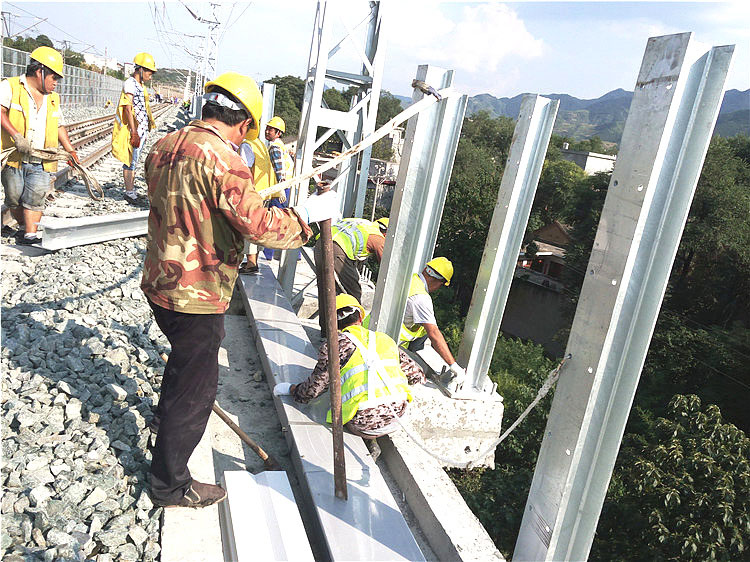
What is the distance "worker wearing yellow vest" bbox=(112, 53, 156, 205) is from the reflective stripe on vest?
5.56m

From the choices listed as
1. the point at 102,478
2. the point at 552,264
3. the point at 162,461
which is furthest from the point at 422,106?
the point at 552,264

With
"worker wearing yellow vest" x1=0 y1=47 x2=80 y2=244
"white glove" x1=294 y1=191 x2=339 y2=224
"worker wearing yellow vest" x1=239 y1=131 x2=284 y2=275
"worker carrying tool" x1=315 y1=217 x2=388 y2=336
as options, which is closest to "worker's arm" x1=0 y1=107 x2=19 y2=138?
"worker wearing yellow vest" x1=0 y1=47 x2=80 y2=244

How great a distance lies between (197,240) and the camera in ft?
8.40

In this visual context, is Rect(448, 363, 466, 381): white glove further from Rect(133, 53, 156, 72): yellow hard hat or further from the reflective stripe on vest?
Rect(133, 53, 156, 72): yellow hard hat

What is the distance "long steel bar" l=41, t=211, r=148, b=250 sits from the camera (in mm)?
6059

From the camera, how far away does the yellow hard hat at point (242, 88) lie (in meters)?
2.63

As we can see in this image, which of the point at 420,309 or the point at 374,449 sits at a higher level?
the point at 420,309

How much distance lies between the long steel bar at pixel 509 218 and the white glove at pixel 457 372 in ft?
0.48

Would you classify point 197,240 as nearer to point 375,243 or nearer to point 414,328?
point 414,328

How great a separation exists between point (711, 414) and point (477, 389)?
17.8ft

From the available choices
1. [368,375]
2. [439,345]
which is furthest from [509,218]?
[368,375]

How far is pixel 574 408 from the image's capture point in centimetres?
228

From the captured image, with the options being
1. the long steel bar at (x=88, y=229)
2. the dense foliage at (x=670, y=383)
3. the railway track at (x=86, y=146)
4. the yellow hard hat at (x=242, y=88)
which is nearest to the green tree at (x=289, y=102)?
the dense foliage at (x=670, y=383)

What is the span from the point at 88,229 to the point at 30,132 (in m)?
1.16
